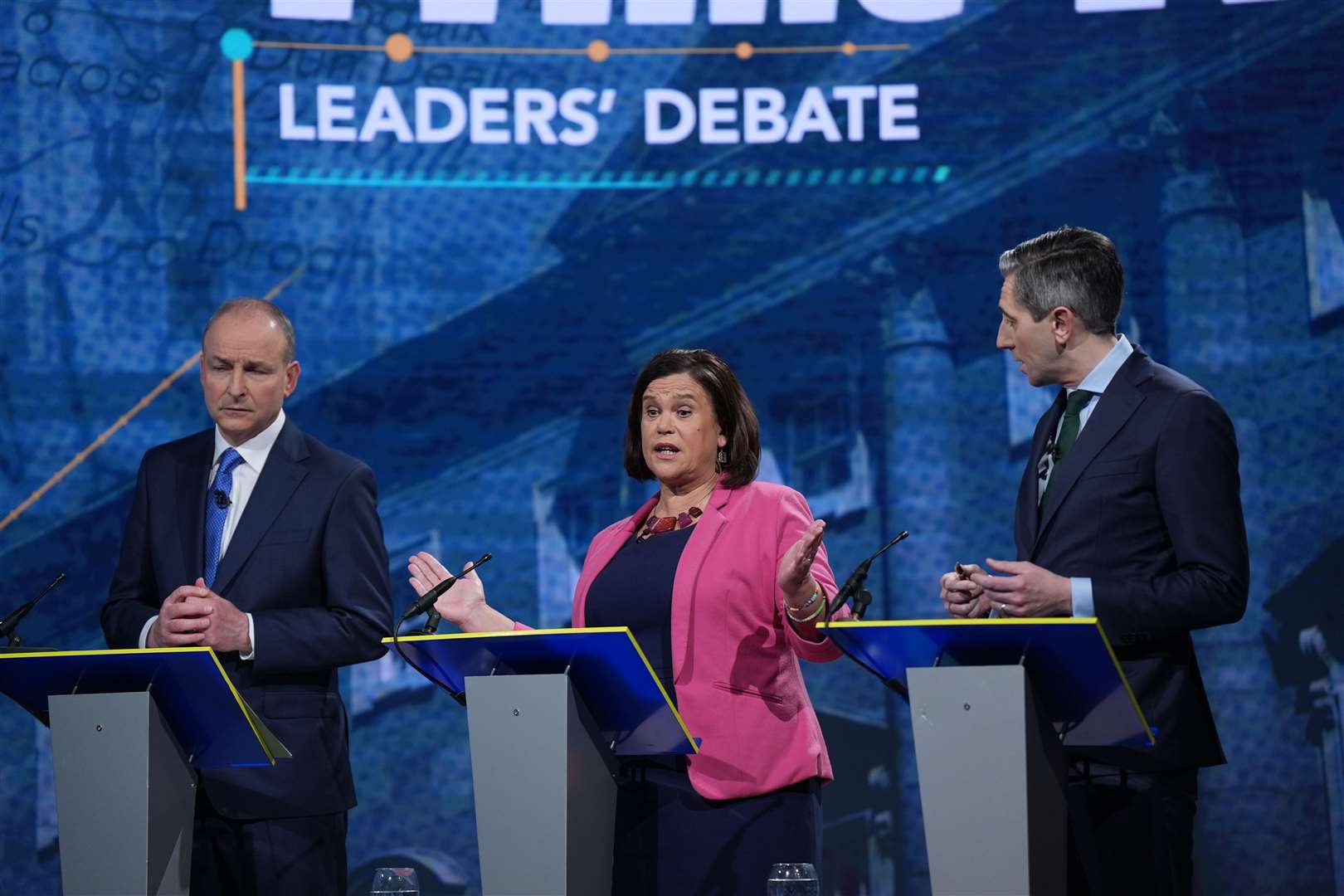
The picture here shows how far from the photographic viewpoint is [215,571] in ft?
9.62

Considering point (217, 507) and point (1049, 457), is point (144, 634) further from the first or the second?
point (1049, 457)

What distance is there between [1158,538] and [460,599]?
1.28 meters

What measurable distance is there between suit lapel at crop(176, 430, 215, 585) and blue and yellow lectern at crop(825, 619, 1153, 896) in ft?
4.50

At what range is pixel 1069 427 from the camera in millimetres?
2707

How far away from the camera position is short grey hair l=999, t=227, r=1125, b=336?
2.71 meters

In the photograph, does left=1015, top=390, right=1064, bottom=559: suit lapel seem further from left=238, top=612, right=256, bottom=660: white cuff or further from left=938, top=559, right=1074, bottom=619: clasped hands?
left=238, top=612, right=256, bottom=660: white cuff

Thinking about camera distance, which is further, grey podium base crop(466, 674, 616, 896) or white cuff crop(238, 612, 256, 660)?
white cuff crop(238, 612, 256, 660)

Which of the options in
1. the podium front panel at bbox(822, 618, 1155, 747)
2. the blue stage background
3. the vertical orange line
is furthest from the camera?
the vertical orange line

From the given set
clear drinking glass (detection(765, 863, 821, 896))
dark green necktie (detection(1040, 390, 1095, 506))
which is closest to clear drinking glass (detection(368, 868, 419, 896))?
clear drinking glass (detection(765, 863, 821, 896))

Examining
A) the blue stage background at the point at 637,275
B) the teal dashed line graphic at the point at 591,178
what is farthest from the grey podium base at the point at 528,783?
the teal dashed line graphic at the point at 591,178

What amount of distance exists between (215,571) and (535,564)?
2168 mm

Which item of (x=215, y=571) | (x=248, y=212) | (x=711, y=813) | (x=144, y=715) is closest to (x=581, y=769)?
(x=711, y=813)

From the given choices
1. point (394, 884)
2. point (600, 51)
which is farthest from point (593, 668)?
point (600, 51)

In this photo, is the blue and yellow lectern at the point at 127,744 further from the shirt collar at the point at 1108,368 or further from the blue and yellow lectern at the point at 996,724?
the shirt collar at the point at 1108,368
